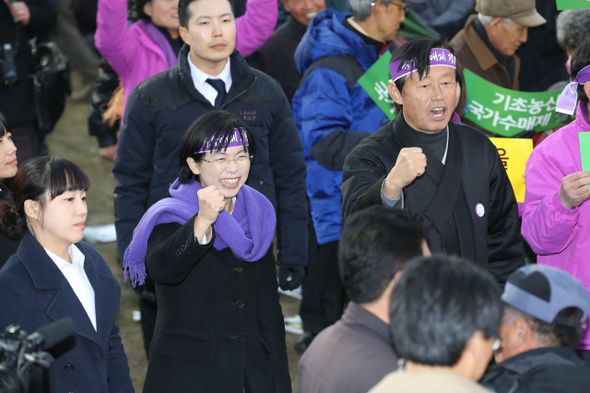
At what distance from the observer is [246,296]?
12.6 feet

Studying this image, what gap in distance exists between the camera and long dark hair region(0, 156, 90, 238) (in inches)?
138

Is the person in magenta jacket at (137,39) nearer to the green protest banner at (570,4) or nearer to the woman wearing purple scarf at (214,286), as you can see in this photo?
the woman wearing purple scarf at (214,286)

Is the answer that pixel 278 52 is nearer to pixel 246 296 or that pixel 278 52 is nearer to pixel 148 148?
pixel 148 148

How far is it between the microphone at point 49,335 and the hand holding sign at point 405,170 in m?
1.42

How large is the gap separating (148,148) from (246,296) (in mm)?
1321

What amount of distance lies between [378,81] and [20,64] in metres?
3.16

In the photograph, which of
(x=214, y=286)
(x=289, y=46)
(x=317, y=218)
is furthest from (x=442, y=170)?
(x=289, y=46)

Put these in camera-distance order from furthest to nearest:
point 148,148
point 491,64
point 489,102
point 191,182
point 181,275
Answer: point 491,64 < point 489,102 < point 148,148 < point 191,182 < point 181,275

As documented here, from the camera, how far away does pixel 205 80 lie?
4.83 metres

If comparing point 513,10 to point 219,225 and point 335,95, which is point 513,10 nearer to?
point 335,95

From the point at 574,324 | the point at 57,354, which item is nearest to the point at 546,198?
the point at 574,324

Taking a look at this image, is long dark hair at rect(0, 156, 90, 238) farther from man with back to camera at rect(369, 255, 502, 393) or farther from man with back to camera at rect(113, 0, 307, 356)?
man with back to camera at rect(369, 255, 502, 393)

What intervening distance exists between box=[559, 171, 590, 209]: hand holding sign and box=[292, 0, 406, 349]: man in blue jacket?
1.76 m

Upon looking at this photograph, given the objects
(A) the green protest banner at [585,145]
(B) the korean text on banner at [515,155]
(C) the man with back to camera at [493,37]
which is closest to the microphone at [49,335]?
(A) the green protest banner at [585,145]
